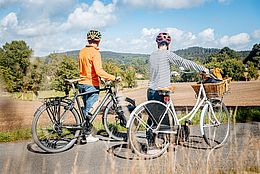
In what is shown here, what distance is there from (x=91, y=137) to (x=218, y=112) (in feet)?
7.32

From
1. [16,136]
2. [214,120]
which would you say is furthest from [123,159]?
[16,136]

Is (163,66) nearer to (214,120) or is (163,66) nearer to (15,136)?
(214,120)

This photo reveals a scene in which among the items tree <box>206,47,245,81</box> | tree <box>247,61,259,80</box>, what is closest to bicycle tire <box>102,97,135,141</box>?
tree <box>206,47,245,81</box>

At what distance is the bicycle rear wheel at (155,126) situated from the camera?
17.3ft

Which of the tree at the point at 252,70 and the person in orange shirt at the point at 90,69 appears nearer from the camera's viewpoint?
the person in orange shirt at the point at 90,69

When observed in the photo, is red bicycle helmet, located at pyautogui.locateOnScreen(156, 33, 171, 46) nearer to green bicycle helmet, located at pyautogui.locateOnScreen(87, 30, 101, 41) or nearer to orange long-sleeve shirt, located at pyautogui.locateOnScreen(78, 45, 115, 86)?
orange long-sleeve shirt, located at pyautogui.locateOnScreen(78, 45, 115, 86)

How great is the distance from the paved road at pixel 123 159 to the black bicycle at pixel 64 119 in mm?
195

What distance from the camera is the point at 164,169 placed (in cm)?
422

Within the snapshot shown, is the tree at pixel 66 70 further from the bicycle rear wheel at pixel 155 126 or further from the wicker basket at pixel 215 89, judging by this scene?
the bicycle rear wheel at pixel 155 126

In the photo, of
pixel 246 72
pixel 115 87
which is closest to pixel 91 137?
pixel 115 87

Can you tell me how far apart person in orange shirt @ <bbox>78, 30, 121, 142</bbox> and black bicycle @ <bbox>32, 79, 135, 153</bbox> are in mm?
131

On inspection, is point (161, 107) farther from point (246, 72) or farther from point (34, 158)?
point (246, 72)

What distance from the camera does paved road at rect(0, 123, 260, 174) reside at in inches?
167

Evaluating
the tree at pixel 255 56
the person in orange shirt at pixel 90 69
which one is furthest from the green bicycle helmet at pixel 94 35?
the tree at pixel 255 56
